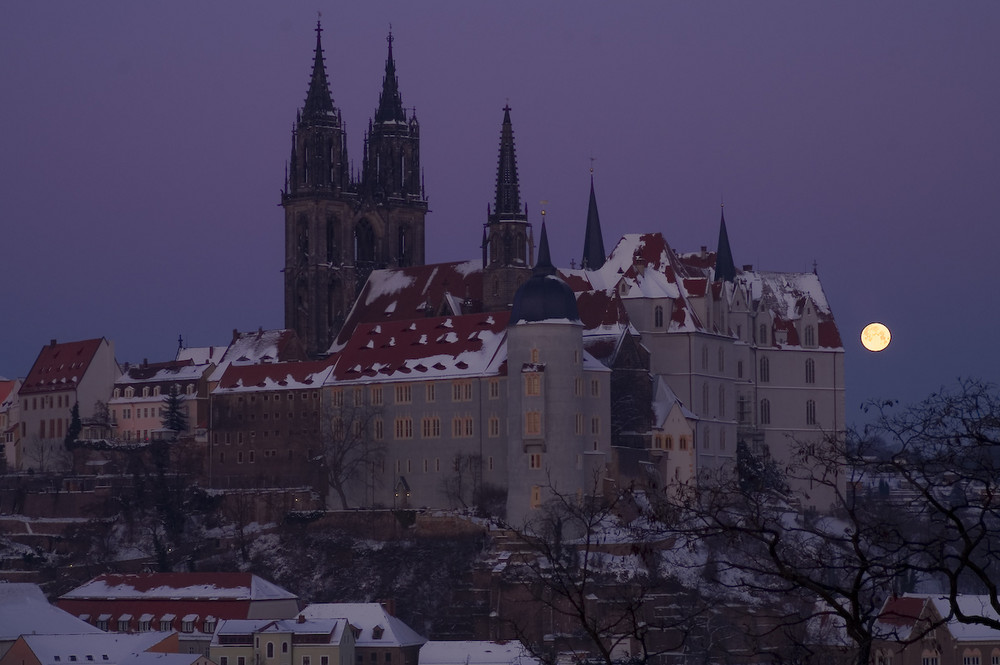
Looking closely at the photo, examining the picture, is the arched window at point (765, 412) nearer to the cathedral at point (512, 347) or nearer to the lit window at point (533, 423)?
the cathedral at point (512, 347)

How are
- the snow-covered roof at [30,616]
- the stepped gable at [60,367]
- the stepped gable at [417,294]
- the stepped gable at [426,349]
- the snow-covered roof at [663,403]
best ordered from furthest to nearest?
1. the stepped gable at [60,367]
2. the stepped gable at [417,294]
3. the stepped gable at [426,349]
4. the snow-covered roof at [663,403]
5. the snow-covered roof at [30,616]

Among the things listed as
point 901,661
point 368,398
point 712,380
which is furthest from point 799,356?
point 901,661

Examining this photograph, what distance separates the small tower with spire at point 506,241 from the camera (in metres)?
123

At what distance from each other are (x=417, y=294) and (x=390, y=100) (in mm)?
17314

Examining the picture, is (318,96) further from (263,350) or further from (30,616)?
(30,616)

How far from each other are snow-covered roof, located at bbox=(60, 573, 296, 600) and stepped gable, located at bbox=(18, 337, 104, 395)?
2550cm

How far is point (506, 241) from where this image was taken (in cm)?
12356

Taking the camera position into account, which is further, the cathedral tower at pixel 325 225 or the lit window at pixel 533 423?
the cathedral tower at pixel 325 225

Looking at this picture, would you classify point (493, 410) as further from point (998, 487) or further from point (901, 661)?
point (998, 487)

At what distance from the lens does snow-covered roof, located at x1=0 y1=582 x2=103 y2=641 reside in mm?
102500

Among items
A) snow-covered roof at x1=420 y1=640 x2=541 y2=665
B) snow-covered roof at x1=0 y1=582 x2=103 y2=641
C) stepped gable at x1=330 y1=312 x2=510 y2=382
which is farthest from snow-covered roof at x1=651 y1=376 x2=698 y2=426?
snow-covered roof at x1=0 y1=582 x2=103 y2=641

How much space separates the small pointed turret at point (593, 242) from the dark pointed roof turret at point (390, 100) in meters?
16.0

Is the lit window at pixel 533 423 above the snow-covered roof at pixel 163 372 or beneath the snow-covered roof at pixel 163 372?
beneath

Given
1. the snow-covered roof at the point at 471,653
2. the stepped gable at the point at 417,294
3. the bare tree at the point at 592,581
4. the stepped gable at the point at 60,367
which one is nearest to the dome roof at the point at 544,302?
the bare tree at the point at 592,581
